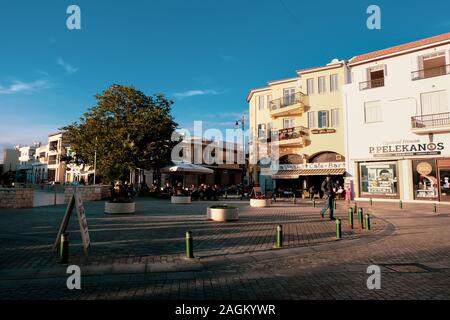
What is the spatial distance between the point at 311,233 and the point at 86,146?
22733mm

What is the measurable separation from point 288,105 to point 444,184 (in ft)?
Result: 49.9

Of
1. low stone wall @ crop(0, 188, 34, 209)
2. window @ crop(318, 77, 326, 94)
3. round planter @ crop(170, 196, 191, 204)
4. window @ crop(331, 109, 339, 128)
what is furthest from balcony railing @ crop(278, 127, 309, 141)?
low stone wall @ crop(0, 188, 34, 209)

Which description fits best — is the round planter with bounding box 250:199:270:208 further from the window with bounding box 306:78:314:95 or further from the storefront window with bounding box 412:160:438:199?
the window with bounding box 306:78:314:95

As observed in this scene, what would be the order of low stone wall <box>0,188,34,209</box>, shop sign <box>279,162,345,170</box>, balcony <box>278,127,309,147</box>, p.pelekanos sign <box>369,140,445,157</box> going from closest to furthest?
low stone wall <box>0,188,34,209</box> → p.pelekanos sign <box>369,140,445,157</box> → shop sign <box>279,162,345,170</box> → balcony <box>278,127,309,147</box>

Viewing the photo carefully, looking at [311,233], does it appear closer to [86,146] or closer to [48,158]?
[86,146]

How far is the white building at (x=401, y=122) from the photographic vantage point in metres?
21.9

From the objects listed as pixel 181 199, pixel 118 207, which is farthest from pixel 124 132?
pixel 118 207

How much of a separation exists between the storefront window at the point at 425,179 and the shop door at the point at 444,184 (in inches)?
12.0

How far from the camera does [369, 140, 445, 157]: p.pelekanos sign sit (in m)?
21.8

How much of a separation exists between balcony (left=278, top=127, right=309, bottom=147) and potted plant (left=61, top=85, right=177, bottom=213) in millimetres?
11058

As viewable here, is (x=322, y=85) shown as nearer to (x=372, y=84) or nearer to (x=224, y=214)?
(x=372, y=84)

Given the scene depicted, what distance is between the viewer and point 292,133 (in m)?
30.2

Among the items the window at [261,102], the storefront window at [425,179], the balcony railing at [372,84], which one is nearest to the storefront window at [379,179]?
the storefront window at [425,179]

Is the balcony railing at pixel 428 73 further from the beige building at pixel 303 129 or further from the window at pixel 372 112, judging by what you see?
the beige building at pixel 303 129
